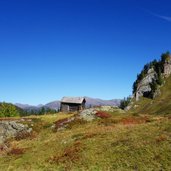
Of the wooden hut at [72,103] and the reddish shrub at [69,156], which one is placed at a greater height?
the wooden hut at [72,103]

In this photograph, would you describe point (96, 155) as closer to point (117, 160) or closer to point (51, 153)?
point (117, 160)

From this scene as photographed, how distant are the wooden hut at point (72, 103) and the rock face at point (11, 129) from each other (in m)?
48.1

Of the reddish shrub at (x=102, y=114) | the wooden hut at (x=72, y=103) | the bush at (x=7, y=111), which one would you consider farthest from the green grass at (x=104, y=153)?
the bush at (x=7, y=111)

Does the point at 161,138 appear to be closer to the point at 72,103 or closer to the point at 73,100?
the point at 73,100

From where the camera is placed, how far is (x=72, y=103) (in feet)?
371

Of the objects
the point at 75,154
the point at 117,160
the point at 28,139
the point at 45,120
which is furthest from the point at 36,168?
the point at 45,120

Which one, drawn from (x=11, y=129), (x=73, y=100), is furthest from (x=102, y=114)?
(x=73, y=100)

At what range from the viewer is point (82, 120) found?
64.5 m

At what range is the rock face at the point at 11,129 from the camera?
61750 millimetres

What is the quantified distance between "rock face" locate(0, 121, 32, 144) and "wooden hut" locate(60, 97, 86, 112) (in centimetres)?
4809

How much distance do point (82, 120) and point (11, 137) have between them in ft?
50.7

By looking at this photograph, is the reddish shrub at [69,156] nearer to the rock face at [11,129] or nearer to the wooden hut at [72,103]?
the rock face at [11,129]

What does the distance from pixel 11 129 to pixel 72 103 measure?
168ft

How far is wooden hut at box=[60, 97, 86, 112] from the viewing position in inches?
4370
